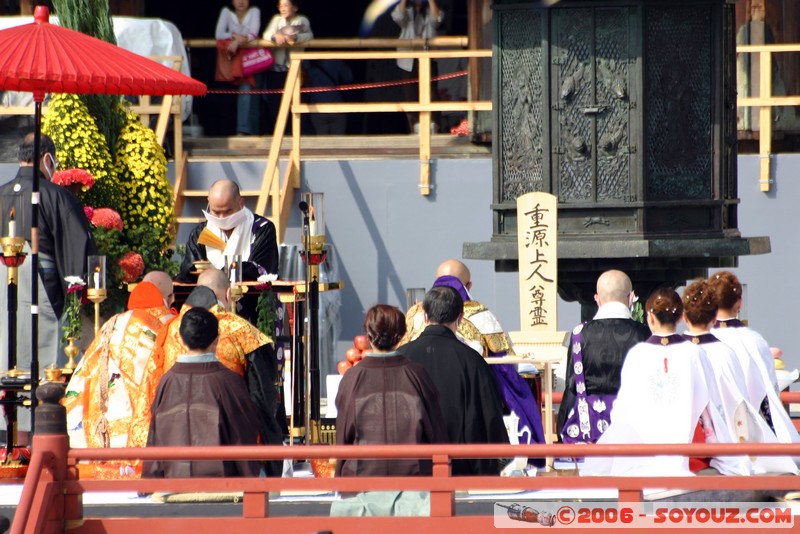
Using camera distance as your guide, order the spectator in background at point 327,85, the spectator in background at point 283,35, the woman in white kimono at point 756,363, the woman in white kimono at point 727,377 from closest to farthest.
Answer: the woman in white kimono at point 727,377, the woman in white kimono at point 756,363, the spectator in background at point 283,35, the spectator in background at point 327,85

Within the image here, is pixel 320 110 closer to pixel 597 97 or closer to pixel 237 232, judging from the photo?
pixel 237 232

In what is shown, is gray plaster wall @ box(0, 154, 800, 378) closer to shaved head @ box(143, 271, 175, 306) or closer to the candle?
the candle

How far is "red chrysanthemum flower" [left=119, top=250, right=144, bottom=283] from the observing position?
1085 centimetres

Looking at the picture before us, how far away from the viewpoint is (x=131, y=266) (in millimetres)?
10867

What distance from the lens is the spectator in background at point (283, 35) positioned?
1403cm

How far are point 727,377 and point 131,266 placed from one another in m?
5.04

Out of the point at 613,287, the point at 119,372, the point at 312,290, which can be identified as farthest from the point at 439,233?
the point at 119,372

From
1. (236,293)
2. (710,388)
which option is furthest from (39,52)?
(710,388)

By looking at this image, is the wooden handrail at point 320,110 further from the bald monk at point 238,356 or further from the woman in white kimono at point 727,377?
the woman in white kimono at point 727,377

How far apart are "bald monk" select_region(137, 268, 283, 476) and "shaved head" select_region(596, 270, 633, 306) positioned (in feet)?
5.84

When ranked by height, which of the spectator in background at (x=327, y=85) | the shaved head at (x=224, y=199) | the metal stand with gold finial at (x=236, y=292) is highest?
the spectator in background at (x=327, y=85)

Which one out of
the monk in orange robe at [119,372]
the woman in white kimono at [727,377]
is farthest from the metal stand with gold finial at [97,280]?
the woman in white kimono at [727,377]

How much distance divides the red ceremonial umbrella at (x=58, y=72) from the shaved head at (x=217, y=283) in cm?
86

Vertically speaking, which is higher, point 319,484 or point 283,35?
point 283,35
